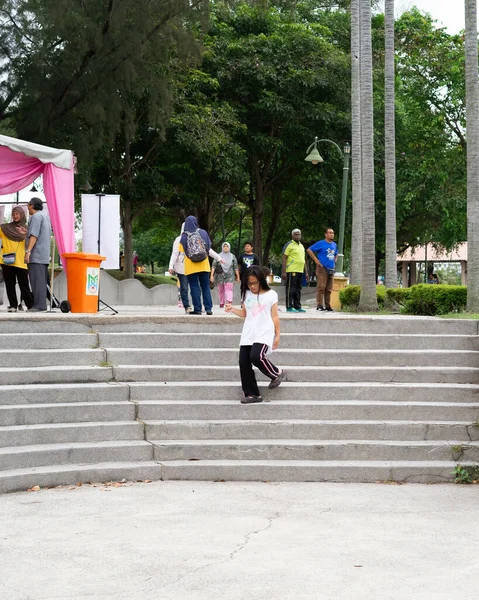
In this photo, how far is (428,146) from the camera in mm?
38406

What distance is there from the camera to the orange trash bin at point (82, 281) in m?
13.8

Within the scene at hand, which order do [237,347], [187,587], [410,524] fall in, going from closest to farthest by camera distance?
[187,587] < [410,524] < [237,347]

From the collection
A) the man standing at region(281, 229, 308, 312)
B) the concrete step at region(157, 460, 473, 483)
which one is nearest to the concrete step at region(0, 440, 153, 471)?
the concrete step at region(157, 460, 473, 483)

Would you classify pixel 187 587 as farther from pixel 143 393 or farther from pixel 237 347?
pixel 237 347

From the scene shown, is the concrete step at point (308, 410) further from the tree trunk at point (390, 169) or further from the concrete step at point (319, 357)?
the tree trunk at point (390, 169)

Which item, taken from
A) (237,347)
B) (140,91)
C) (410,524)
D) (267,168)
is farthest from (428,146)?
(410,524)

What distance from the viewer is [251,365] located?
382 inches

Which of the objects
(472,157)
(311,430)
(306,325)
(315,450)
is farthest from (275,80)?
(315,450)

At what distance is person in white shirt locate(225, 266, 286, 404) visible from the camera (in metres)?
9.72

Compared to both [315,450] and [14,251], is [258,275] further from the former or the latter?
[14,251]

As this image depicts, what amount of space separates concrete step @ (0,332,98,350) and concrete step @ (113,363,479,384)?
67 centimetres

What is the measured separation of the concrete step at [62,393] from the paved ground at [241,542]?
137cm

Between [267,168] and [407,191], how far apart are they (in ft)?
19.0

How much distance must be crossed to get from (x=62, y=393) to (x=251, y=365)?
187 cm
